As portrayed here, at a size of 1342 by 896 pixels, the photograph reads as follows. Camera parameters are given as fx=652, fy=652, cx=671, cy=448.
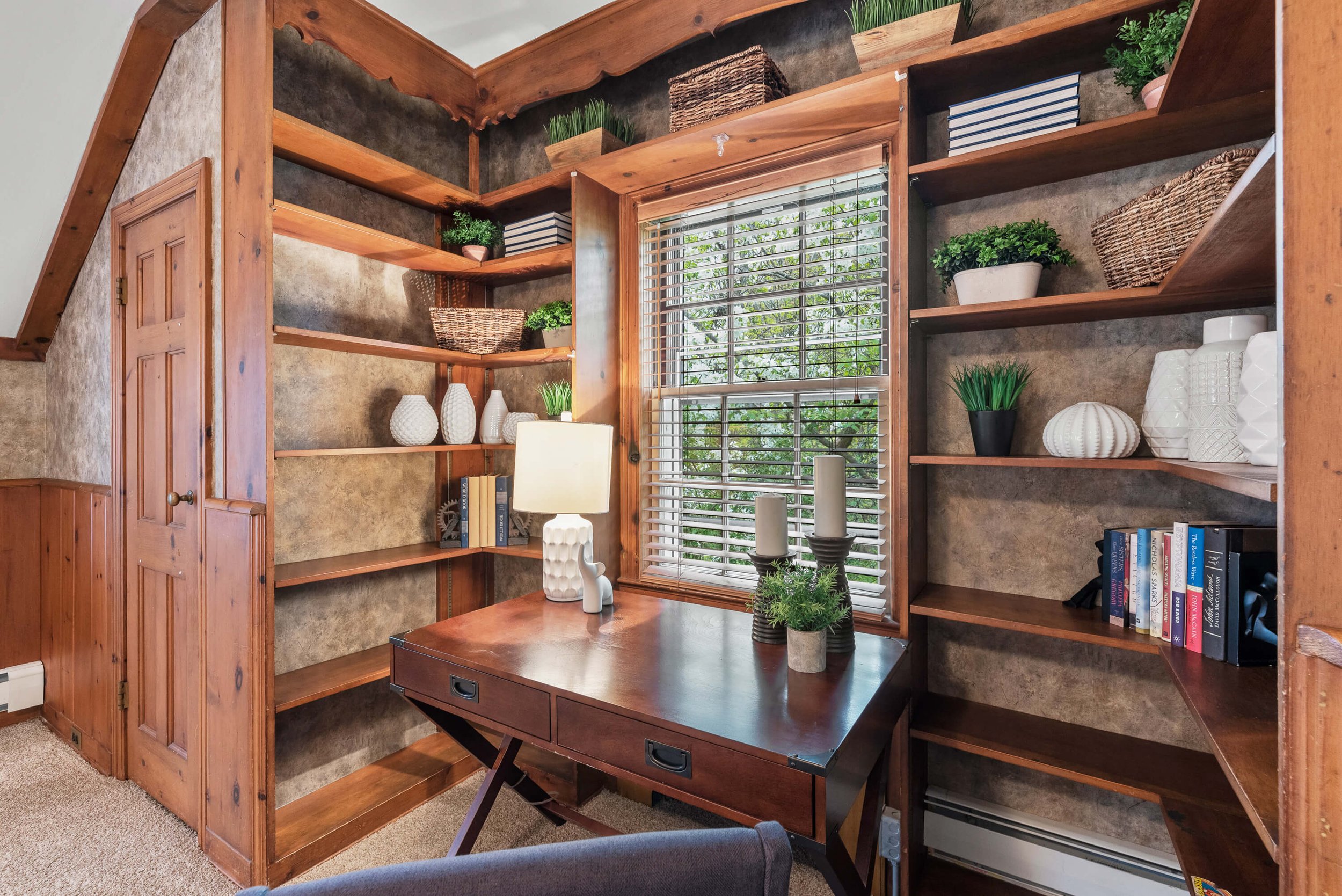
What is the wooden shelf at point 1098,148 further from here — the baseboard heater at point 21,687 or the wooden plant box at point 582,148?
the baseboard heater at point 21,687

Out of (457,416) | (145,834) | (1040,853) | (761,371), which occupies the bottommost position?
(145,834)

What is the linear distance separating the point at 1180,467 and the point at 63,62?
3.47 m

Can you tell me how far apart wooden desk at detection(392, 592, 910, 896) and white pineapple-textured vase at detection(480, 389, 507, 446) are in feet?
2.68

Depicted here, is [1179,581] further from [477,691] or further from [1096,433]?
[477,691]

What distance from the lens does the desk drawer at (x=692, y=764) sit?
1183 millimetres

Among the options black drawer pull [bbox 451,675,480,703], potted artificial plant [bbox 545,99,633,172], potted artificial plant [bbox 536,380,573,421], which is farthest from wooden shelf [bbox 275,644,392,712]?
potted artificial plant [bbox 545,99,633,172]

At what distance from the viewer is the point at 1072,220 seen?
1.75 meters

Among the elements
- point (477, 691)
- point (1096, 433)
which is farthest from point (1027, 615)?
point (477, 691)

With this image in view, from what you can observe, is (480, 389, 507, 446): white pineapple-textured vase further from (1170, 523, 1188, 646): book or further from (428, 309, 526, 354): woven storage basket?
(1170, 523, 1188, 646): book

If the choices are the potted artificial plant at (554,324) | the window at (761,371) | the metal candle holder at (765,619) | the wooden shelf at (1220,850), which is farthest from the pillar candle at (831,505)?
the potted artificial plant at (554,324)

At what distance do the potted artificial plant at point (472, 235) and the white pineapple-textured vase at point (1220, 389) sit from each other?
2.32 m

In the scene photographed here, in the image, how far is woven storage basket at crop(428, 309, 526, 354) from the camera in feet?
8.20

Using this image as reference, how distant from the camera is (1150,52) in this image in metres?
1.45

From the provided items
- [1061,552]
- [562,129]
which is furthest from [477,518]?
[1061,552]
